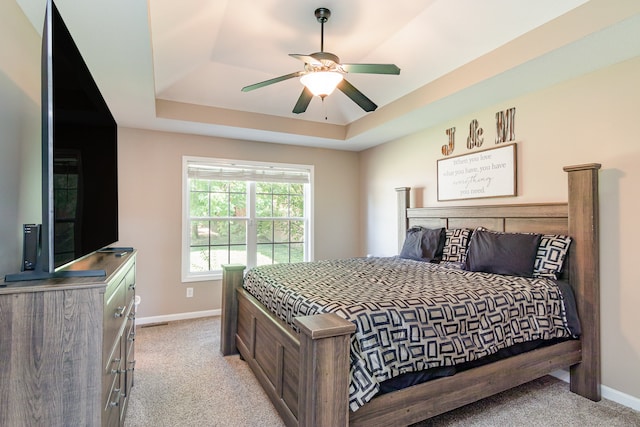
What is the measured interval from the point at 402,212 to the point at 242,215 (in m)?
2.14

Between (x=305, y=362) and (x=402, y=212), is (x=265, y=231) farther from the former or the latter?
(x=305, y=362)

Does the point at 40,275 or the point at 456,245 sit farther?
the point at 456,245

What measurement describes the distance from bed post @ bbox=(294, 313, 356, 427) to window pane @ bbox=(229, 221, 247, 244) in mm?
3198

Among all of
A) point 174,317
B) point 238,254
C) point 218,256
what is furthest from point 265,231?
point 174,317

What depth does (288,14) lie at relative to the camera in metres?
2.59

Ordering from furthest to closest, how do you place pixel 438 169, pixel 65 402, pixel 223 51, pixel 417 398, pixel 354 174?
1. pixel 354 174
2. pixel 438 169
3. pixel 223 51
4. pixel 417 398
5. pixel 65 402

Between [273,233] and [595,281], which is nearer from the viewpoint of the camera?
[595,281]

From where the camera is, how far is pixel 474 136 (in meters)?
3.48

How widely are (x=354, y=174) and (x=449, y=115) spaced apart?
1993 mm

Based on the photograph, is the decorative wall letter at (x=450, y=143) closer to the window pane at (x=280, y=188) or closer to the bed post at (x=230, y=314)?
the window pane at (x=280, y=188)

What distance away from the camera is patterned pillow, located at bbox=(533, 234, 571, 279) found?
2.47m

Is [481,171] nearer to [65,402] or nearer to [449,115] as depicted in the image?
[449,115]

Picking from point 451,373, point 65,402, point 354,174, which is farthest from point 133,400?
point 354,174

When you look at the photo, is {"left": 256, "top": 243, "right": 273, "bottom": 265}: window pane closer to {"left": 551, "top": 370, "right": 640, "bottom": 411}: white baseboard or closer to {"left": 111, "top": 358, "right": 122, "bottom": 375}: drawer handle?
{"left": 111, "top": 358, "right": 122, "bottom": 375}: drawer handle
